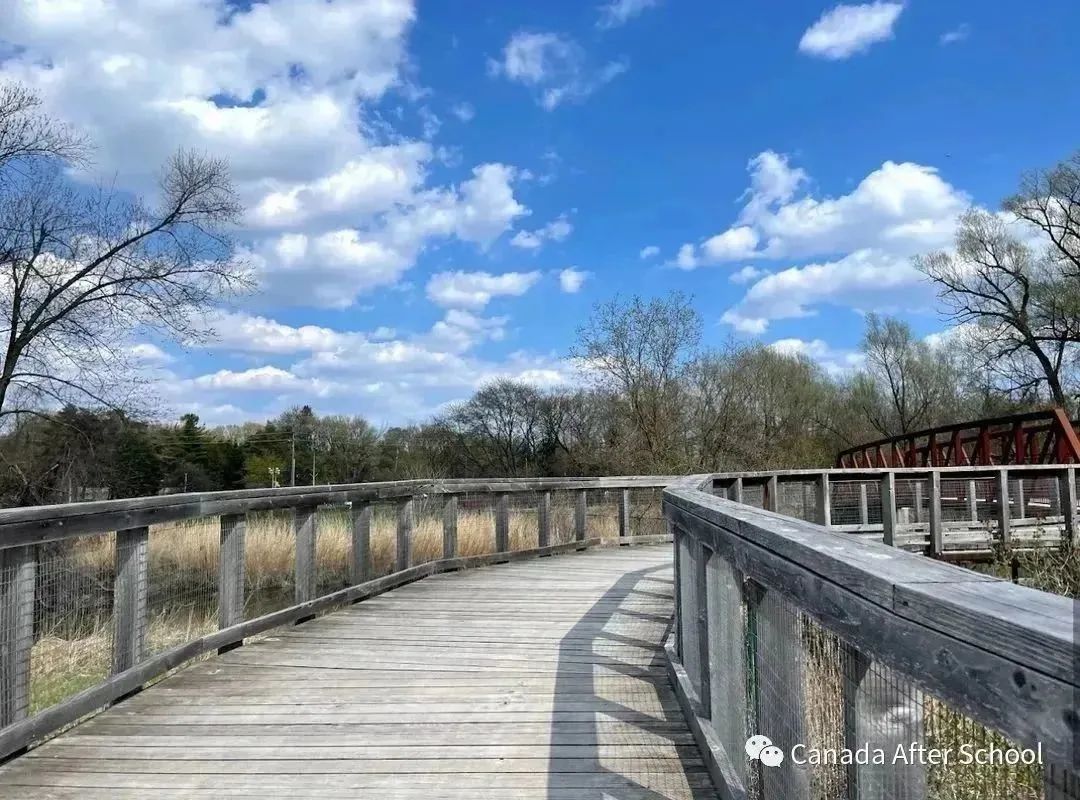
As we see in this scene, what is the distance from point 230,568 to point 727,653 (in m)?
3.48

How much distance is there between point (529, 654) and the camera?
17.4ft

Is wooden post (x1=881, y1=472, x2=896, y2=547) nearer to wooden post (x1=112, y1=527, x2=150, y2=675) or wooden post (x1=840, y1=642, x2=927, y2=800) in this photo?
wooden post (x1=112, y1=527, x2=150, y2=675)

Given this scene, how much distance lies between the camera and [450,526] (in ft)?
29.6

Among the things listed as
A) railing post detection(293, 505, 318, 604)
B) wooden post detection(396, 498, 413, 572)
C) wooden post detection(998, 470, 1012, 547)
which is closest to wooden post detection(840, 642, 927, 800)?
railing post detection(293, 505, 318, 604)

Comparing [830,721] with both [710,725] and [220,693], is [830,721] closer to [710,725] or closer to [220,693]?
[710,725]

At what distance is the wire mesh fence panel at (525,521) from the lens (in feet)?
33.5

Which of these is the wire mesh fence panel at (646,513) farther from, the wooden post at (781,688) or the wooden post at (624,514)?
the wooden post at (781,688)

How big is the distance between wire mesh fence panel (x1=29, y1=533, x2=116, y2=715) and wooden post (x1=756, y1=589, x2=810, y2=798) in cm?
337

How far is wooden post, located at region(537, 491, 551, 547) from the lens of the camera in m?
10.5

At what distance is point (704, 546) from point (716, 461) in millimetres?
23368

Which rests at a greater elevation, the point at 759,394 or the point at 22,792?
the point at 759,394

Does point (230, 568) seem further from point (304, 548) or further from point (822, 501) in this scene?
point (822, 501)

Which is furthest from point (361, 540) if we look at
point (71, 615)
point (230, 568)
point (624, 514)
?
point (624, 514)

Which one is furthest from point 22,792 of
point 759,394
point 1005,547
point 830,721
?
point 759,394
